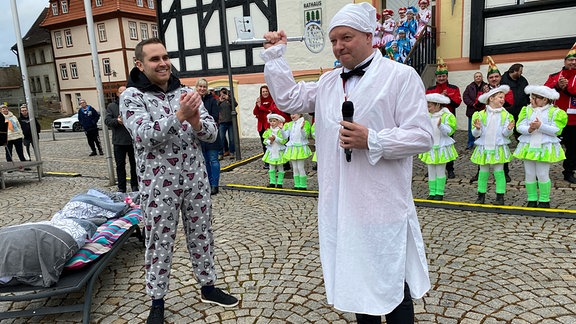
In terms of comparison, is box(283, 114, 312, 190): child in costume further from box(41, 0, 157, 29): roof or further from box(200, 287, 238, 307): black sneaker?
box(41, 0, 157, 29): roof

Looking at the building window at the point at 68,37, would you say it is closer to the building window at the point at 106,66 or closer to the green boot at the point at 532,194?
the building window at the point at 106,66

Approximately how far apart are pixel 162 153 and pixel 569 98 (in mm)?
6251

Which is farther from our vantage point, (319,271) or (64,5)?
(64,5)

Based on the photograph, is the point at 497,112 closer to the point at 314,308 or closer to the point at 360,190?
the point at 314,308

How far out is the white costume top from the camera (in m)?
1.99

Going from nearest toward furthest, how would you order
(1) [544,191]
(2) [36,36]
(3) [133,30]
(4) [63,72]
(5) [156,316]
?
(5) [156,316] → (1) [544,191] → (3) [133,30] → (4) [63,72] → (2) [36,36]

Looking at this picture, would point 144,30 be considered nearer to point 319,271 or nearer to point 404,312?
point 319,271

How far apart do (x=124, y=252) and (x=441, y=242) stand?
3346mm

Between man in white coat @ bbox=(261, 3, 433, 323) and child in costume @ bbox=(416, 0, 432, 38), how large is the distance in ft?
30.0

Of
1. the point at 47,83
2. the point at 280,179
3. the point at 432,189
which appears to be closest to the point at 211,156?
the point at 280,179

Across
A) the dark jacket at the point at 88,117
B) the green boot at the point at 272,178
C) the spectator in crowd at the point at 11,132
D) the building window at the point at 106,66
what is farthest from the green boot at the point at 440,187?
the building window at the point at 106,66

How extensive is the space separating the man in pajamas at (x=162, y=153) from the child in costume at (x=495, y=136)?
3.89 metres

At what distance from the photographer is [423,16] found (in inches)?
415

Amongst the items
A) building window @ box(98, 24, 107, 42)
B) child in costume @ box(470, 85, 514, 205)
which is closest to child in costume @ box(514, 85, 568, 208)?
child in costume @ box(470, 85, 514, 205)
